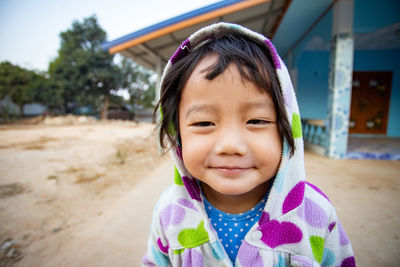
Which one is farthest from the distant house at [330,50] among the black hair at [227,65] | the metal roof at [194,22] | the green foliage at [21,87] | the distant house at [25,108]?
the distant house at [25,108]

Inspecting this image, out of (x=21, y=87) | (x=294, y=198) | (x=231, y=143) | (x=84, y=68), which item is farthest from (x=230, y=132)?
(x=21, y=87)

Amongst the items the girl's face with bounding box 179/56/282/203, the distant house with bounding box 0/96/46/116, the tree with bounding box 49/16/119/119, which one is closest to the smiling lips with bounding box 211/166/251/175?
the girl's face with bounding box 179/56/282/203

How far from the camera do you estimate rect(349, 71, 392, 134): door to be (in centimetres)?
631

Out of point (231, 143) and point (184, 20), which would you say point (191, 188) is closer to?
point (231, 143)

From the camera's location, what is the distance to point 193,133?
0.79 metres

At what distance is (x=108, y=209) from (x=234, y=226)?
80.8 inches

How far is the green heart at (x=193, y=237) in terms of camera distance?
2.72ft

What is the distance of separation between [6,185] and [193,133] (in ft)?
12.6

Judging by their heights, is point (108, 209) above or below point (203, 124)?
below

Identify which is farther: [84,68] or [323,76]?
[84,68]

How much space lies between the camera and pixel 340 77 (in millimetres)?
3883

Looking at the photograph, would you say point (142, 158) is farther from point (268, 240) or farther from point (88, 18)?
point (88, 18)

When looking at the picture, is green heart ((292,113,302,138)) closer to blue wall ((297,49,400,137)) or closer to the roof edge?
the roof edge

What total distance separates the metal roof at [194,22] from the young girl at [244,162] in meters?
2.68
